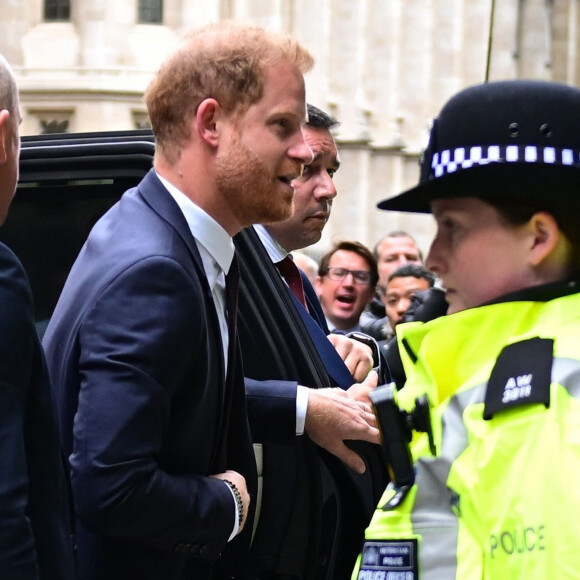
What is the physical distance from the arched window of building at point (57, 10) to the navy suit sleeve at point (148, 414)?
22427mm

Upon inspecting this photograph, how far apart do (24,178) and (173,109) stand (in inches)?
29.8

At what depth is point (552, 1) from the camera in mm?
47656

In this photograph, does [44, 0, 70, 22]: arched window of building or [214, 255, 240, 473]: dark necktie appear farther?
[44, 0, 70, 22]: arched window of building

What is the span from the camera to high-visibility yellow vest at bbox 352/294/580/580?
7.32ft

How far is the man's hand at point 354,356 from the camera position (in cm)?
432

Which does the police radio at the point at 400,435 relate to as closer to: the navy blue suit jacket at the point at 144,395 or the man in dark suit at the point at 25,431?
the man in dark suit at the point at 25,431

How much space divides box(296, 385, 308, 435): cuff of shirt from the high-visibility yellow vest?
46.1 inches

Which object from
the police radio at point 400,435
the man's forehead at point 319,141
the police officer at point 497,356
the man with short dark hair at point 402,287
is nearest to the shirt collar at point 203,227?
the police officer at point 497,356

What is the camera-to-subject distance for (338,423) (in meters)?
3.79

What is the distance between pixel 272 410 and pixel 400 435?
1.29 m

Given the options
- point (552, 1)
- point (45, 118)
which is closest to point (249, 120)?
point (45, 118)

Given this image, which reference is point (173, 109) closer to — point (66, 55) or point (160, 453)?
point (160, 453)

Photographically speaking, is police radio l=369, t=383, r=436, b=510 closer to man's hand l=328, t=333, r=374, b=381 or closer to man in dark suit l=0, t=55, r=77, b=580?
man in dark suit l=0, t=55, r=77, b=580

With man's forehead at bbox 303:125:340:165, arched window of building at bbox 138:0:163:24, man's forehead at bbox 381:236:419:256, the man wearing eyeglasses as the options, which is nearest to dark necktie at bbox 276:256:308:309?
man's forehead at bbox 303:125:340:165
